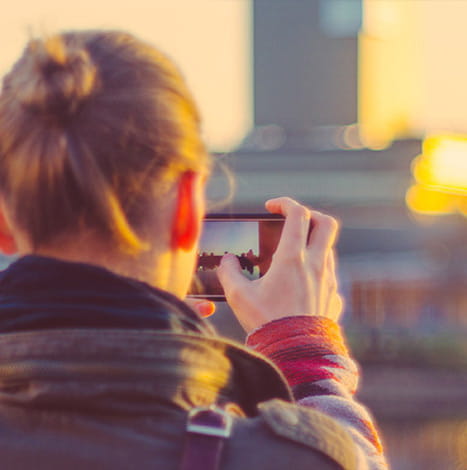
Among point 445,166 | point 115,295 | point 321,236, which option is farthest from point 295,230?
point 445,166

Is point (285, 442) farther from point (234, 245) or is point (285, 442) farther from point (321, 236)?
point (234, 245)

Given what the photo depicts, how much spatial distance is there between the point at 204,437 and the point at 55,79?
0.38 m

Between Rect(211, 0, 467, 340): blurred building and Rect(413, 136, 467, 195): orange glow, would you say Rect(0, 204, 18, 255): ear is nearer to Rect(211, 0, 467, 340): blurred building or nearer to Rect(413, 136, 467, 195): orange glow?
Rect(413, 136, 467, 195): orange glow

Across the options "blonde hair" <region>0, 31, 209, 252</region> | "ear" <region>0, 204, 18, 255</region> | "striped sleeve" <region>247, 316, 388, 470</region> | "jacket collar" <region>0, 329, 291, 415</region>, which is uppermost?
"blonde hair" <region>0, 31, 209, 252</region>

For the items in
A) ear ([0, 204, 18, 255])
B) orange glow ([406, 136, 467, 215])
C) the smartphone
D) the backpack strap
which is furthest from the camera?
orange glow ([406, 136, 467, 215])

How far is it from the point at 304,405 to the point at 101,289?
272 mm

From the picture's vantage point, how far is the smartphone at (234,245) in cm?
127

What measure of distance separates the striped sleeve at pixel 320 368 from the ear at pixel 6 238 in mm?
294

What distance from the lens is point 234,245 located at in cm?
132

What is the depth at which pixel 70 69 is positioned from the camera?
951mm

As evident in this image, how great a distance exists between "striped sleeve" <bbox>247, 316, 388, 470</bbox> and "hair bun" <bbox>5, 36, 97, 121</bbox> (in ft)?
1.15

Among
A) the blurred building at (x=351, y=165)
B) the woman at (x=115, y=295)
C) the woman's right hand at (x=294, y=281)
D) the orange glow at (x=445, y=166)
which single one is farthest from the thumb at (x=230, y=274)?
the blurred building at (x=351, y=165)

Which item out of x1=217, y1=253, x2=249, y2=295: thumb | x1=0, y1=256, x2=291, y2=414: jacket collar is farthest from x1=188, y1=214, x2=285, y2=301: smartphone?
x1=0, y1=256, x2=291, y2=414: jacket collar

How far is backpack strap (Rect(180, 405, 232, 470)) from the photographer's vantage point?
0.91m
